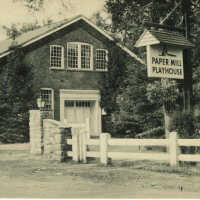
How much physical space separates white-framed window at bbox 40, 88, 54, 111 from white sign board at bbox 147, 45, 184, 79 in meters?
12.6

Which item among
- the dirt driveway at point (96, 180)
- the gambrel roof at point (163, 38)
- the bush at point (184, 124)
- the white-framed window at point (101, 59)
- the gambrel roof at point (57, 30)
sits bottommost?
the dirt driveway at point (96, 180)

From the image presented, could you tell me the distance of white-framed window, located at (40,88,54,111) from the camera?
21094 mm

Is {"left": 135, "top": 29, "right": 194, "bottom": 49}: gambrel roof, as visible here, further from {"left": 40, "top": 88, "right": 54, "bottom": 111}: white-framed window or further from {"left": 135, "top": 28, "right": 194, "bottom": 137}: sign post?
{"left": 40, "top": 88, "right": 54, "bottom": 111}: white-framed window

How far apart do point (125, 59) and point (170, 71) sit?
13.5 metres

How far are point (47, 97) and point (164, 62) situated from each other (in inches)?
517

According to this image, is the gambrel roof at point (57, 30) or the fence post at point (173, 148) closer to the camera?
the fence post at point (173, 148)

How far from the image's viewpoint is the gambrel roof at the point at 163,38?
8.92 m

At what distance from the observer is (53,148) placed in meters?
12.0

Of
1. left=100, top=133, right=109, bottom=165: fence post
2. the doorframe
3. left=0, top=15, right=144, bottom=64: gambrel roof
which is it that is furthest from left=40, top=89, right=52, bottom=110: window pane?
left=100, top=133, right=109, bottom=165: fence post

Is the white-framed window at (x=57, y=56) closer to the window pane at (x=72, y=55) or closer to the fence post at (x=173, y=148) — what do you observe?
the window pane at (x=72, y=55)

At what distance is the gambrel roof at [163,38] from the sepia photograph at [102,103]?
27 mm

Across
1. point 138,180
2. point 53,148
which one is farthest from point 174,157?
point 53,148

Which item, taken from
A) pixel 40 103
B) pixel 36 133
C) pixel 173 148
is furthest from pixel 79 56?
pixel 173 148

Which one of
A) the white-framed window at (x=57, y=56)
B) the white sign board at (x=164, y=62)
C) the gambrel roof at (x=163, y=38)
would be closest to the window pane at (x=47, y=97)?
the white-framed window at (x=57, y=56)
